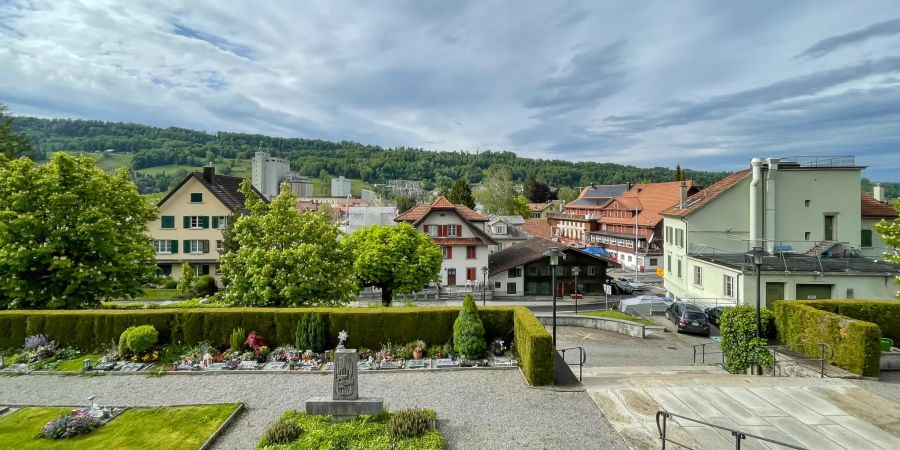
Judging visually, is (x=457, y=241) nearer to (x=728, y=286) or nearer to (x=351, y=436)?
(x=728, y=286)

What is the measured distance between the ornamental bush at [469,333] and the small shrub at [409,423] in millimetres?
5495

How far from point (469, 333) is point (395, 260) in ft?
61.1

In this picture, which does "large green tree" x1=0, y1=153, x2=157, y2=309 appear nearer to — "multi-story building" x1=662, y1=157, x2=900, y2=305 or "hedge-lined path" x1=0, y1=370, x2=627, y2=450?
"hedge-lined path" x1=0, y1=370, x2=627, y2=450

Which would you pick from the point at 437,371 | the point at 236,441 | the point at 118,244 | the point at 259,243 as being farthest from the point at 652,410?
the point at 118,244

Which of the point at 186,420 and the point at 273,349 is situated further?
the point at 273,349

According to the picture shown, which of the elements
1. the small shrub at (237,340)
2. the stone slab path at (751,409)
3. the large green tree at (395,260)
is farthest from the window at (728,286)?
the small shrub at (237,340)

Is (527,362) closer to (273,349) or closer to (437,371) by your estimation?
(437,371)

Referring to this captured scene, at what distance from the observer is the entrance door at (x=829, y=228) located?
34.8m

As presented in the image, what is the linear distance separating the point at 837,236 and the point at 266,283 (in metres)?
41.8

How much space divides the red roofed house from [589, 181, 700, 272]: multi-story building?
22935mm

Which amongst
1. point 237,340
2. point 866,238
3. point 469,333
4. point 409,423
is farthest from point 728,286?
point 237,340

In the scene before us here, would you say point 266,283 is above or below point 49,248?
below

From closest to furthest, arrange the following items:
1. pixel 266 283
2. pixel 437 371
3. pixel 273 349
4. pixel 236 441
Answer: pixel 236 441, pixel 437 371, pixel 273 349, pixel 266 283

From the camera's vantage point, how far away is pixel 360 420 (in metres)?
12.5
